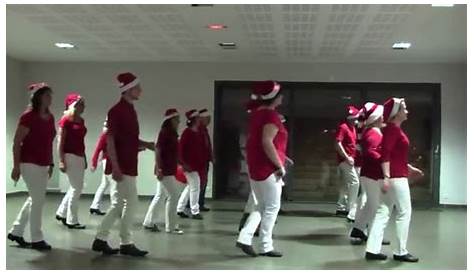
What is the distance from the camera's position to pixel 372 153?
4641 millimetres

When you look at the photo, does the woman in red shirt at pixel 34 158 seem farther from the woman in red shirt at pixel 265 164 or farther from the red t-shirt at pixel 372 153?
the red t-shirt at pixel 372 153

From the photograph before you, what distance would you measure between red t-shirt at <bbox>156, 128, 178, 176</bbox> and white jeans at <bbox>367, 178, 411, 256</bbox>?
211 centimetres

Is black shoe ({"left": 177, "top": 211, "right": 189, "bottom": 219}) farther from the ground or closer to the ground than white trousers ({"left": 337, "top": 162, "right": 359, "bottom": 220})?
closer to the ground

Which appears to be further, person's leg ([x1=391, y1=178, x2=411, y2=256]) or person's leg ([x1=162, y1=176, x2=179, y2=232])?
person's leg ([x1=162, y1=176, x2=179, y2=232])

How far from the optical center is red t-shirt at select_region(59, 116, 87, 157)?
213 inches

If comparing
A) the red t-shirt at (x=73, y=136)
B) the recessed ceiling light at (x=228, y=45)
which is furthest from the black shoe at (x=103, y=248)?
the recessed ceiling light at (x=228, y=45)

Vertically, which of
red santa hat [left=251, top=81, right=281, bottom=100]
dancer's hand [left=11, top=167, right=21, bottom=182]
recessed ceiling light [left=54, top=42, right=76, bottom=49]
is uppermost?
recessed ceiling light [left=54, top=42, right=76, bottom=49]

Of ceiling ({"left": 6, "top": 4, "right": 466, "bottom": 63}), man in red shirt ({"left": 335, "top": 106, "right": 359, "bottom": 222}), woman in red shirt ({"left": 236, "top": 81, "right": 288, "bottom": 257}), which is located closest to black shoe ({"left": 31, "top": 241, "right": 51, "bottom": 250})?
woman in red shirt ({"left": 236, "top": 81, "right": 288, "bottom": 257})

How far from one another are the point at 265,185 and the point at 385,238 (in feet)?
6.39

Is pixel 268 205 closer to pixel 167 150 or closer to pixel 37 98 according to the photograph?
pixel 167 150

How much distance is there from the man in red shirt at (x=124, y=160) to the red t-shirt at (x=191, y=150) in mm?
2001

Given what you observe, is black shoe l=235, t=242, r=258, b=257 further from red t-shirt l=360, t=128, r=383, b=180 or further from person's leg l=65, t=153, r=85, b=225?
person's leg l=65, t=153, r=85, b=225
